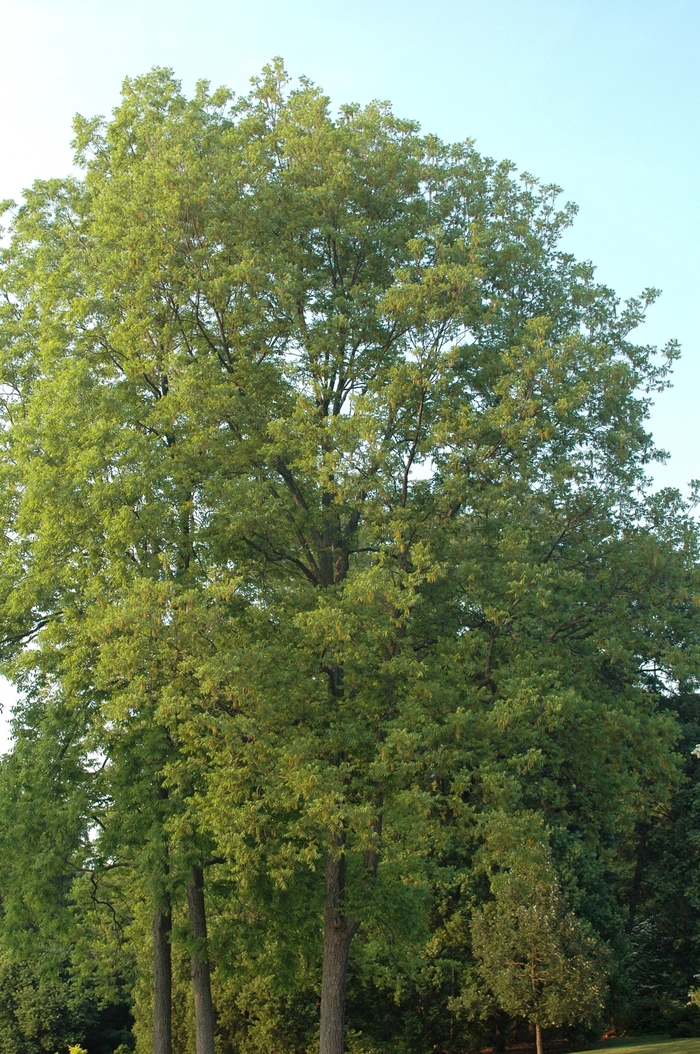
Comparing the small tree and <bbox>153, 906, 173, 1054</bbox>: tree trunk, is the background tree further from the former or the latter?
<bbox>153, 906, 173, 1054</bbox>: tree trunk

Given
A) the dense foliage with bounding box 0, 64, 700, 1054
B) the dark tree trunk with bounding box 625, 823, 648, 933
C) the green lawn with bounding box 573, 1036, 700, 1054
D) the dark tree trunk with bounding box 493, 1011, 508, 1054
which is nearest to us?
the dense foliage with bounding box 0, 64, 700, 1054

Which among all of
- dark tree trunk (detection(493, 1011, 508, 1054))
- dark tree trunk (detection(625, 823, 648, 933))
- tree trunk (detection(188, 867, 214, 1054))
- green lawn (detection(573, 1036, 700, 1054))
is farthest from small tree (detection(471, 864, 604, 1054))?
dark tree trunk (detection(625, 823, 648, 933))

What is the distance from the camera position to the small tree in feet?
80.7

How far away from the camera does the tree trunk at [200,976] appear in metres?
18.0

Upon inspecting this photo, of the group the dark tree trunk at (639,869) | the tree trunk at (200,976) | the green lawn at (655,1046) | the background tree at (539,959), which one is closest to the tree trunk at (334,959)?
the tree trunk at (200,976)

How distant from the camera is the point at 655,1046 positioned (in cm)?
2586

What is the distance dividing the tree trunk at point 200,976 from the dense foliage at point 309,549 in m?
0.04

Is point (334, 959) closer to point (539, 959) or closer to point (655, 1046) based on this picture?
point (539, 959)

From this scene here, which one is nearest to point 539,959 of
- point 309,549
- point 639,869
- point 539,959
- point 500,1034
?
point 539,959

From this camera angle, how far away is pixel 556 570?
1472 cm

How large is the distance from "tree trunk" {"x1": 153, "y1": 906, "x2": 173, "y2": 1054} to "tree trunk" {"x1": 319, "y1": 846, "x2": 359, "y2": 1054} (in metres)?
4.32

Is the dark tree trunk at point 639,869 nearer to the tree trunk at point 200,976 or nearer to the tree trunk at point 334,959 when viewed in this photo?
the tree trunk at point 200,976

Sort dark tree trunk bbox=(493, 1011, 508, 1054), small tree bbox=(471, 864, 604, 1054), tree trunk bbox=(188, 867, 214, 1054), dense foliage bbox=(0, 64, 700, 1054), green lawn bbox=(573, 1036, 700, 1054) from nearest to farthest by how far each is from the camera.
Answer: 1. dense foliage bbox=(0, 64, 700, 1054)
2. tree trunk bbox=(188, 867, 214, 1054)
3. green lawn bbox=(573, 1036, 700, 1054)
4. small tree bbox=(471, 864, 604, 1054)
5. dark tree trunk bbox=(493, 1011, 508, 1054)

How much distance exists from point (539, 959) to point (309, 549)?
13851mm
